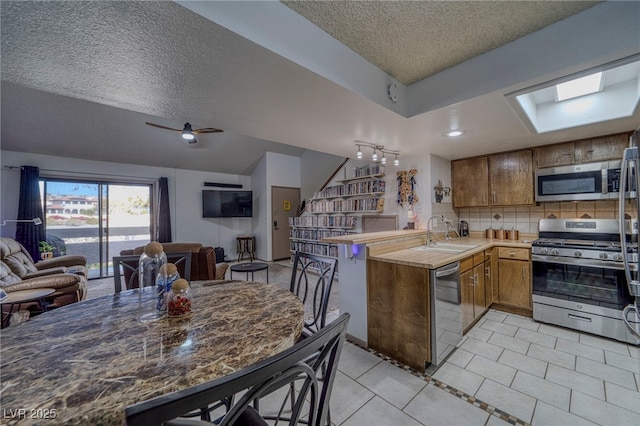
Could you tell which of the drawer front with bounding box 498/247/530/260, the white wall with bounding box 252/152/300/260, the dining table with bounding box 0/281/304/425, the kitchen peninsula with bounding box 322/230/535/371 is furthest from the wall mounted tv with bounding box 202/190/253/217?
the drawer front with bounding box 498/247/530/260

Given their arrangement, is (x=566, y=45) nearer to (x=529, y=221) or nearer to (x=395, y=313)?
(x=395, y=313)

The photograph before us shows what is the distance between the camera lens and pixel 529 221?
136 inches

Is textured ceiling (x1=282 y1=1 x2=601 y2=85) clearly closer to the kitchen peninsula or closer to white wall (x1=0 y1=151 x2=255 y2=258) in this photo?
the kitchen peninsula

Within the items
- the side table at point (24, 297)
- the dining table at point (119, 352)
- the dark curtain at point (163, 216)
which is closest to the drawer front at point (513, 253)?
the dining table at point (119, 352)

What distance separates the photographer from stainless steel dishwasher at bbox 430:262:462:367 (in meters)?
2.00

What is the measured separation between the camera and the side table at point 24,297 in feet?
7.28

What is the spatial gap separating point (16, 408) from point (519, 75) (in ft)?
8.98

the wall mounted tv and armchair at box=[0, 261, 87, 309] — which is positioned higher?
the wall mounted tv

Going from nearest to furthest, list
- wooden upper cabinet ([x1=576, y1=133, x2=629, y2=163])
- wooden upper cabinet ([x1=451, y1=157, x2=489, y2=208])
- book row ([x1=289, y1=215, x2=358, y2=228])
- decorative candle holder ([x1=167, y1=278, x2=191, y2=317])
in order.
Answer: decorative candle holder ([x1=167, y1=278, x2=191, y2=317]) → wooden upper cabinet ([x1=576, y1=133, x2=629, y2=163]) → wooden upper cabinet ([x1=451, y1=157, x2=489, y2=208]) → book row ([x1=289, y1=215, x2=358, y2=228])

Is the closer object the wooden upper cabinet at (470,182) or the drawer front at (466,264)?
the drawer front at (466,264)

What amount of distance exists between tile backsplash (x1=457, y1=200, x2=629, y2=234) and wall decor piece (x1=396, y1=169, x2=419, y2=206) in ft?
3.18

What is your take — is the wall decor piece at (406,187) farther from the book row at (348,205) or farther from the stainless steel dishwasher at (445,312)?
the stainless steel dishwasher at (445,312)

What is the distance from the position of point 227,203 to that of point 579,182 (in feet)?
22.8

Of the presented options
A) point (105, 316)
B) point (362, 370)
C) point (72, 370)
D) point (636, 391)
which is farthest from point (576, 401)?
point (105, 316)
